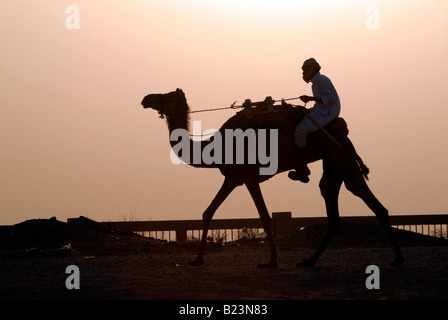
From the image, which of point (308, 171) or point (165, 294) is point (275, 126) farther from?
point (165, 294)

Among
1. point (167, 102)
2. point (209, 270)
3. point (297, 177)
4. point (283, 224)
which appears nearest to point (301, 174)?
point (297, 177)

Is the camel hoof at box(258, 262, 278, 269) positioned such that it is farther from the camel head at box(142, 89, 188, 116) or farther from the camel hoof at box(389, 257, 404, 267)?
the camel head at box(142, 89, 188, 116)

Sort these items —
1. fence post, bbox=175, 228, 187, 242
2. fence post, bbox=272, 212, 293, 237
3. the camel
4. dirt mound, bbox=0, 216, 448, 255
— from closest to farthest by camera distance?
the camel → dirt mound, bbox=0, 216, 448, 255 → fence post, bbox=175, 228, 187, 242 → fence post, bbox=272, 212, 293, 237

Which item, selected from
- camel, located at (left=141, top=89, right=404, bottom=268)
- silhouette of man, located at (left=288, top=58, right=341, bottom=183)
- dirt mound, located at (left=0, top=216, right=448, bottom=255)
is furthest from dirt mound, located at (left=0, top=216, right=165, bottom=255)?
silhouette of man, located at (left=288, top=58, right=341, bottom=183)

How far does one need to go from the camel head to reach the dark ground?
2.76 m

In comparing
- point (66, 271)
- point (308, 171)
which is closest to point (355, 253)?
point (308, 171)

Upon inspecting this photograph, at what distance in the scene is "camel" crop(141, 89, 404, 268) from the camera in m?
14.0

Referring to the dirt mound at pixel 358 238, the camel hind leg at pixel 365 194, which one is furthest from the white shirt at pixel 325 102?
the dirt mound at pixel 358 238

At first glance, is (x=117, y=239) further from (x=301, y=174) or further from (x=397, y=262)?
(x=397, y=262)

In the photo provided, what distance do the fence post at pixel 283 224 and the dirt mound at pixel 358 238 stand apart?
1.65 meters

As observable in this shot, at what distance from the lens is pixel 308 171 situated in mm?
14906

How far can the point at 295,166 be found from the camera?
14.8 m
